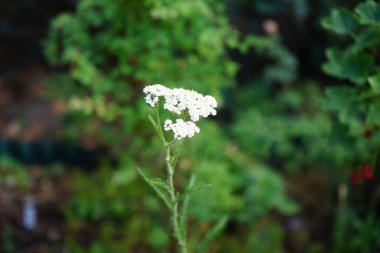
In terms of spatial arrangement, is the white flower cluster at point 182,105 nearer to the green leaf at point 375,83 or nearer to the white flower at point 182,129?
the white flower at point 182,129

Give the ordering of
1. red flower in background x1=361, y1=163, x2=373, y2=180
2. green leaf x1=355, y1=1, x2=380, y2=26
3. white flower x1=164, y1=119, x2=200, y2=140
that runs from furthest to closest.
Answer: red flower in background x1=361, y1=163, x2=373, y2=180
green leaf x1=355, y1=1, x2=380, y2=26
white flower x1=164, y1=119, x2=200, y2=140

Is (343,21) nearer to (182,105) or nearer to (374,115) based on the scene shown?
(374,115)

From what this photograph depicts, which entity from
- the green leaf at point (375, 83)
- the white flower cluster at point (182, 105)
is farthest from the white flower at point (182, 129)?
the green leaf at point (375, 83)

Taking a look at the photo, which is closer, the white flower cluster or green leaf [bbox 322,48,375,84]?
the white flower cluster

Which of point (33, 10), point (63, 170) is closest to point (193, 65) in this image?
point (63, 170)

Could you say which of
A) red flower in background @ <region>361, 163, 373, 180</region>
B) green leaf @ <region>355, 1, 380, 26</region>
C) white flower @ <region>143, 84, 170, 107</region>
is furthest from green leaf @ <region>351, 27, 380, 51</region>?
white flower @ <region>143, 84, 170, 107</region>

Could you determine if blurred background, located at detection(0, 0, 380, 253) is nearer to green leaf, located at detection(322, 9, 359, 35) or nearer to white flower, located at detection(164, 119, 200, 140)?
green leaf, located at detection(322, 9, 359, 35)

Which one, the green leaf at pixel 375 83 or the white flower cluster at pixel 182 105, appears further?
the green leaf at pixel 375 83

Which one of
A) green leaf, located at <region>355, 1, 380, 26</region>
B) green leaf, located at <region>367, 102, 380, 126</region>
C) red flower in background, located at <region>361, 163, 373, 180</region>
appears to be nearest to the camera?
green leaf, located at <region>355, 1, 380, 26</region>
